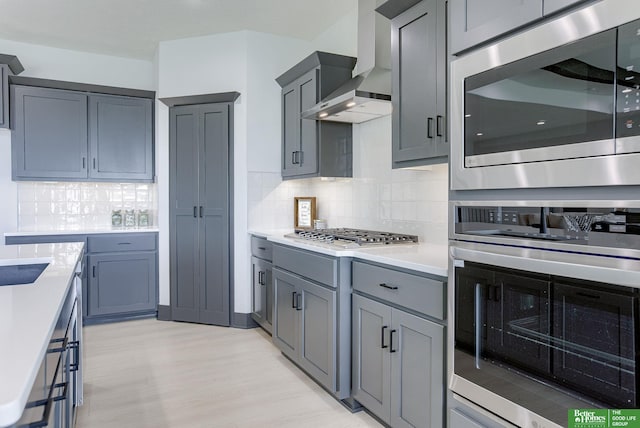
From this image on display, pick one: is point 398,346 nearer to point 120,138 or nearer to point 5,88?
point 120,138

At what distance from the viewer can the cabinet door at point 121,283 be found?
424cm

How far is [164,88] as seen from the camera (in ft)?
14.2

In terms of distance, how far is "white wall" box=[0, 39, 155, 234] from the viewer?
4305 mm

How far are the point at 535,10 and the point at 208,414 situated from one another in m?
2.45

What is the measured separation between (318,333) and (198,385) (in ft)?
2.90

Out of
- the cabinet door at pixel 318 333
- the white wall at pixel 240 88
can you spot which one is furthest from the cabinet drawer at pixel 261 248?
the cabinet door at pixel 318 333

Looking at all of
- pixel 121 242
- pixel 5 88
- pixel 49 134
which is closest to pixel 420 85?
pixel 121 242

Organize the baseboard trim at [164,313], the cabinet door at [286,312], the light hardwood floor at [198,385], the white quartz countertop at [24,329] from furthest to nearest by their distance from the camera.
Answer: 1. the baseboard trim at [164,313]
2. the cabinet door at [286,312]
3. the light hardwood floor at [198,385]
4. the white quartz countertop at [24,329]

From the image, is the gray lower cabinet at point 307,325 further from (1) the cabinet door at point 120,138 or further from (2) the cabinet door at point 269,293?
(1) the cabinet door at point 120,138

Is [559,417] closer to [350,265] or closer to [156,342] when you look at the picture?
[350,265]

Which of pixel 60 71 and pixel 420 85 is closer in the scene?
pixel 420 85

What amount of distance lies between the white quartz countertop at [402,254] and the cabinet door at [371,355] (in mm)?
238

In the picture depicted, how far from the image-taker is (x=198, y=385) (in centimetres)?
283

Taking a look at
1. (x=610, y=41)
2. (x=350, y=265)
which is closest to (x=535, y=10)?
(x=610, y=41)
